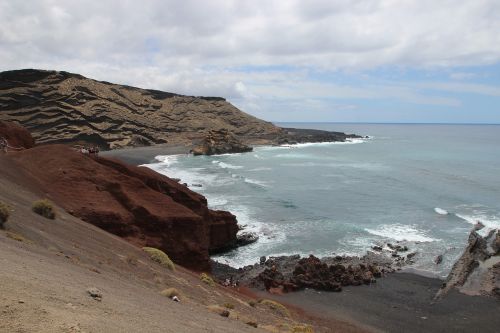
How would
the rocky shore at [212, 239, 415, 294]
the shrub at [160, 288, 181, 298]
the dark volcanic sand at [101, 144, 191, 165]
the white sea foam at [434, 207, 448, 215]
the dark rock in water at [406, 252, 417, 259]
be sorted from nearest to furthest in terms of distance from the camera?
the shrub at [160, 288, 181, 298], the rocky shore at [212, 239, 415, 294], the dark rock in water at [406, 252, 417, 259], the white sea foam at [434, 207, 448, 215], the dark volcanic sand at [101, 144, 191, 165]

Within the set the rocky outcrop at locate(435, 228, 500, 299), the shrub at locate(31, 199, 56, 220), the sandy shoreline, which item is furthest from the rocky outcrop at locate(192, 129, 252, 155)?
the shrub at locate(31, 199, 56, 220)

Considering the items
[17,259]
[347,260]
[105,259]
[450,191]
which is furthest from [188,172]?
[17,259]

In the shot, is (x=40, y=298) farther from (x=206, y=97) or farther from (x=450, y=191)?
(x=206, y=97)

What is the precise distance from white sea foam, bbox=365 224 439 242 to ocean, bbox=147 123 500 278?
81 mm

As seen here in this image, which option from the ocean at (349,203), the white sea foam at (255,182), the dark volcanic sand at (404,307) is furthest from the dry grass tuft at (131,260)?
the white sea foam at (255,182)

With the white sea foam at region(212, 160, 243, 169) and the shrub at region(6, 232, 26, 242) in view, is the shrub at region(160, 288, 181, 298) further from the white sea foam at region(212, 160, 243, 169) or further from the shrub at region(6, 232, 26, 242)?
the white sea foam at region(212, 160, 243, 169)

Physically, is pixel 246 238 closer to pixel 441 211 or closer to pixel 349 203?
pixel 349 203

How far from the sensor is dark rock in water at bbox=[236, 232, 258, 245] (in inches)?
1404

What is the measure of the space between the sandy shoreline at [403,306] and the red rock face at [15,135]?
20.4 meters

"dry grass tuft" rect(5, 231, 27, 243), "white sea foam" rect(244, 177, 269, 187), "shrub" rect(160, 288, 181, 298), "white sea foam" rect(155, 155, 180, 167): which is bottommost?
"white sea foam" rect(244, 177, 269, 187)

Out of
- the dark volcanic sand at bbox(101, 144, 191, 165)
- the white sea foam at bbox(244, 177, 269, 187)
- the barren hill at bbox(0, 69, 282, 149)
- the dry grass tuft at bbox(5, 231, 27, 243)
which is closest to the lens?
the dry grass tuft at bbox(5, 231, 27, 243)

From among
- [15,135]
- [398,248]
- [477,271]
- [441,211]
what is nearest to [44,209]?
[15,135]

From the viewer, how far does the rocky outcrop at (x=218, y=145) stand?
341 feet

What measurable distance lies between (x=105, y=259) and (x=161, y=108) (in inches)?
4761
